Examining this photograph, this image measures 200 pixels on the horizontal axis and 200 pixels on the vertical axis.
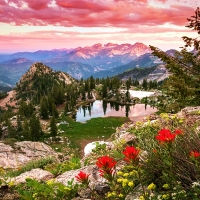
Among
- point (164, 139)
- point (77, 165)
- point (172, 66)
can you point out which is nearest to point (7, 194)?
point (77, 165)

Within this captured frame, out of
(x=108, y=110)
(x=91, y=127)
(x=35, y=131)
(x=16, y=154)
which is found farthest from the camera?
(x=108, y=110)

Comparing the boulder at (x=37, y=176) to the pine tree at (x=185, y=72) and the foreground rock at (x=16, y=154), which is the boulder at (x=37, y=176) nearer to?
the pine tree at (x=185, y=72)

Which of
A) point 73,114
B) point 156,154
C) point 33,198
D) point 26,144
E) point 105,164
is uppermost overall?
point 105,164

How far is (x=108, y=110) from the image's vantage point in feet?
340

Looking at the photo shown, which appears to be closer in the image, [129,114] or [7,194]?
[7,194]

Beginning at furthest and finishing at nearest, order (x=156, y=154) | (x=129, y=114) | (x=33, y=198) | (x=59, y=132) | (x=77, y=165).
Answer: (x=129, y=114) → (x=59, y=132) → (x=77, y=165) → (x=33, y=198) → (x=156, y=154)

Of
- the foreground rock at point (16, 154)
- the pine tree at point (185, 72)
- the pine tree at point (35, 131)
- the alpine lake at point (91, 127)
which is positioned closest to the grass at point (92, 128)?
the alpine lake at point (91, 127)

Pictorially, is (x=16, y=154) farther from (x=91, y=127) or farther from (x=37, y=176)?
(x=91, y=127)

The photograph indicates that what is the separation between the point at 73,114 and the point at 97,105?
20.0 meters

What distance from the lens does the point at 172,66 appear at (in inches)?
652

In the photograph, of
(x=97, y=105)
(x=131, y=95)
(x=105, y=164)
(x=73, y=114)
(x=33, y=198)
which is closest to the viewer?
(x=105, y=164)

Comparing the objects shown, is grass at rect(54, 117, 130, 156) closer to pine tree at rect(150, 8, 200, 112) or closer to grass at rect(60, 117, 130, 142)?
grass at rect(60, 117, 130, 142)

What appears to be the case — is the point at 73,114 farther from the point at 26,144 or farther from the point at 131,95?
the point at 26,144

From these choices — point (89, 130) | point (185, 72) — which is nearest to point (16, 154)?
point (185, 72)
